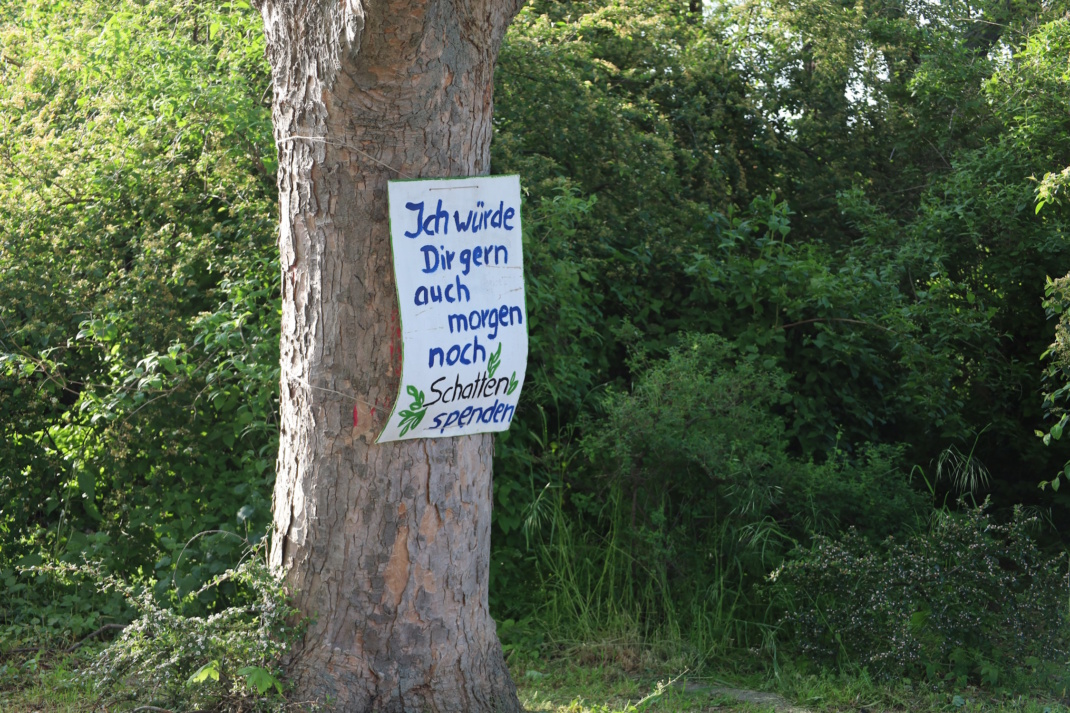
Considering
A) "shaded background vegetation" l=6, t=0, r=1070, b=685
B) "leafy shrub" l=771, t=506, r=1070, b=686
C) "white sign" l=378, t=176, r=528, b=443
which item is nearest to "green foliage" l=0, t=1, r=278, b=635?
"shaded background vegetation" l=6, t=0, r=1070, b=685

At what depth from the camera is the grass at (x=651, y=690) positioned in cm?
451

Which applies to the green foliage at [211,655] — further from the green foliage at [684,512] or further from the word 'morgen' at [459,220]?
the green foliage at [684,512]

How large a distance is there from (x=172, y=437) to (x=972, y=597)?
396 centimetres

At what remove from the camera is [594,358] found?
21.5 ft

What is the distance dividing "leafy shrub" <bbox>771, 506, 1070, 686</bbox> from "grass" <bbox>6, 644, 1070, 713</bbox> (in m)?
0.13

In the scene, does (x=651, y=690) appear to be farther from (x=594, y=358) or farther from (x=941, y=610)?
(x=594, y=358)

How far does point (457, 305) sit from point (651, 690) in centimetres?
209

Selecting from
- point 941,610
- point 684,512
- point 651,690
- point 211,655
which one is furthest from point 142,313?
point 941,610

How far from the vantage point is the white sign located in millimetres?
3680

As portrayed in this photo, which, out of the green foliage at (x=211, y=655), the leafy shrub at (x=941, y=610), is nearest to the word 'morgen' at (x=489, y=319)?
the green foliage at (x=211, y=655)

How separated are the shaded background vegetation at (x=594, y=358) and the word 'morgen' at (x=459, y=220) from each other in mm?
1744

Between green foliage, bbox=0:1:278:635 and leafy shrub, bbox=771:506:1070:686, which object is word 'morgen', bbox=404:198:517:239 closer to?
green foliage, bbox=0:1:278:635

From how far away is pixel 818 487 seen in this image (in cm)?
562

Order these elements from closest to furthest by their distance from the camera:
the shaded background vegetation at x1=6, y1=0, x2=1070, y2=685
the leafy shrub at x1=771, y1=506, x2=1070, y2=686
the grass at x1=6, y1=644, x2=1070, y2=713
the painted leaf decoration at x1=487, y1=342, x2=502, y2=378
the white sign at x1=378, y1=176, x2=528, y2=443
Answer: the white sign at x1=378, y1=176, x2=528, y2=443 → the painted leaf decoration at x1=487, y1=342, x2=502, y2=378 → the grass at x1=6, y1=644, x2=1070, y2=713 → the leafy shrub at x1=771, y1=506, x2=1070, y2=686 → the shaded background vegetation at x1=6, y1=0, x2=1070, y2=685
